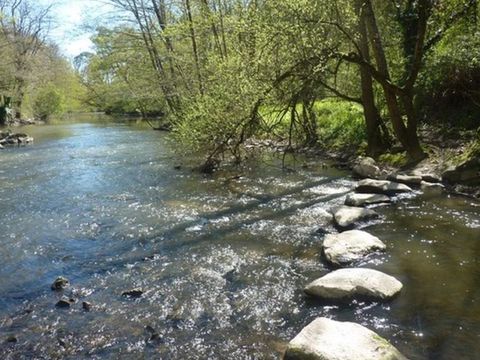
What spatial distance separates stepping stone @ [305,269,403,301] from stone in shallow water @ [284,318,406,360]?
1.11m

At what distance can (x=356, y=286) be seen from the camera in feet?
20.5

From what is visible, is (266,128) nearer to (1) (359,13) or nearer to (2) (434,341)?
(1) (359,13)

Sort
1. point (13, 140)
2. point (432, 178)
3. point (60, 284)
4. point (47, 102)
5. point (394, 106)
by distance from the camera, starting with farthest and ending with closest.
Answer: point (47, 102) → point (13, 140) → point (394, 106) → point (432, 178) → point (60, 284)

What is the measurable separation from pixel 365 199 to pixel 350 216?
1581 mm

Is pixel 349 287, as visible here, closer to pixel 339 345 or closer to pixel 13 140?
pixel 339 345

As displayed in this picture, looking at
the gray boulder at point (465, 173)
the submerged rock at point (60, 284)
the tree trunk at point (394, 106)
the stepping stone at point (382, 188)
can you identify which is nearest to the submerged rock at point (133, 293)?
the submerged rock at point (60, 284)

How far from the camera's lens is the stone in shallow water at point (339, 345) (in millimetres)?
4590

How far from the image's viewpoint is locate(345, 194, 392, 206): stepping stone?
35.2 feet

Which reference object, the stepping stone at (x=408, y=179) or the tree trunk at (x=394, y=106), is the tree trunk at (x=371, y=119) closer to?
the tree trunk at (x=394, y=106)

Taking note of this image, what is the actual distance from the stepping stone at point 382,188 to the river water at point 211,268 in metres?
0.64

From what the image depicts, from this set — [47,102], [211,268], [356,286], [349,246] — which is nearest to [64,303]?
[211,268]

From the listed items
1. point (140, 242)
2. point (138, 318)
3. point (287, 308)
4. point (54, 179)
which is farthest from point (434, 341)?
point (54, 179)

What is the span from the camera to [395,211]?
10180mm

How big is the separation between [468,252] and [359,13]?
7754 millimetres
